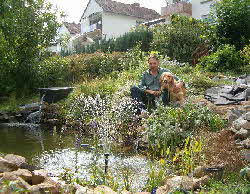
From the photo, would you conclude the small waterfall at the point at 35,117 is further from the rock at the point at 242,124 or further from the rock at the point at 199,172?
the rock at the point at 199,172

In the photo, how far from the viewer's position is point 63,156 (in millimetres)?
6812

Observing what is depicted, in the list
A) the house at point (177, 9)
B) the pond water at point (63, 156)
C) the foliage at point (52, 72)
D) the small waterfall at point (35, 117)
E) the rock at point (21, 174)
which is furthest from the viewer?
the house at point (177, 9)

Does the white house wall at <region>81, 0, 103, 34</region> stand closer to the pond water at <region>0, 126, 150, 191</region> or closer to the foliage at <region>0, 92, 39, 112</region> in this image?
the foliage at <region>0, 92, 39, 112</region>

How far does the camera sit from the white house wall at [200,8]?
33.6m

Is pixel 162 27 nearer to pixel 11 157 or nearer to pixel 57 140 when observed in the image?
pixel 57 140

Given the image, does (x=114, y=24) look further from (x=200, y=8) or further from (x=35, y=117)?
(x=35, y=117)

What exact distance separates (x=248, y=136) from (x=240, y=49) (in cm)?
1162

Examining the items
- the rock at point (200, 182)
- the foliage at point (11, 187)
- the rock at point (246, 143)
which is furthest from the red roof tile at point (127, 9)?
the foliage at point (11, 187)

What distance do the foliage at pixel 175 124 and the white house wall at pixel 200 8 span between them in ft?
92.7

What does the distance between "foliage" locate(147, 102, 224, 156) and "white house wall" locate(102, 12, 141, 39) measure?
39.0 meters

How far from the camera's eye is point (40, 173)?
4.38m

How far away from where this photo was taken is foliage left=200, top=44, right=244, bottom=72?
49.6ft

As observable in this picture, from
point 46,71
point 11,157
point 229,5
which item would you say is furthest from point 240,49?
point 11,157

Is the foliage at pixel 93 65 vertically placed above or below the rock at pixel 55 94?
above
